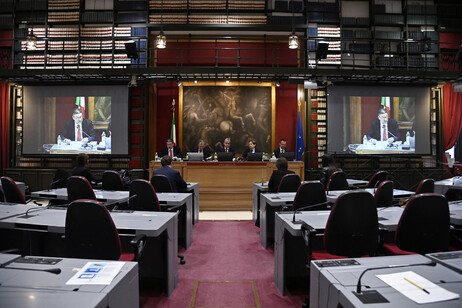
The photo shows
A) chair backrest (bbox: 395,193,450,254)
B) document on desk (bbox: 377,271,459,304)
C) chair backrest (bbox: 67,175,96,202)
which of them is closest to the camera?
document on desk (bbox: 377,271,459,304)

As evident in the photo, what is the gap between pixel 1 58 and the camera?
29.3 feet

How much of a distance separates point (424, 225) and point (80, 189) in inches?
133

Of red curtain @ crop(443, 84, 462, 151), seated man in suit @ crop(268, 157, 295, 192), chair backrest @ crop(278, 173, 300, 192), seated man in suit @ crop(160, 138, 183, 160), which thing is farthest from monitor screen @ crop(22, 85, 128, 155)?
red curtain @ crop(443, 84, 462, 151)

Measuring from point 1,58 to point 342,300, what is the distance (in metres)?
11.2

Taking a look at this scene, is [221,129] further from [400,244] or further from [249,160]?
[400,244]

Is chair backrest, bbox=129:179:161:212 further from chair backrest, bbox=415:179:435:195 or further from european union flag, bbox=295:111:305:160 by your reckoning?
european union flag, bbox=295:111:305:160

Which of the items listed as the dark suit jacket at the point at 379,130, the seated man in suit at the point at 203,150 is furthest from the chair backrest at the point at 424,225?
the dark suit jacket at the point at 379,130

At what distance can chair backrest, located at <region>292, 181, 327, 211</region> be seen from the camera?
323cm

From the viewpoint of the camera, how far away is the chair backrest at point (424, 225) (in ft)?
6.96

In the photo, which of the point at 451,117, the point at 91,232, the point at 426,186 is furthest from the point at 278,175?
the point at 451,117

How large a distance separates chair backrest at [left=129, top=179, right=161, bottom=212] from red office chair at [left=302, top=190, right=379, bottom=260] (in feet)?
5.72

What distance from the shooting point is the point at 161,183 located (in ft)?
13.7

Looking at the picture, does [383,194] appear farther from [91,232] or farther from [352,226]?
[91,232]

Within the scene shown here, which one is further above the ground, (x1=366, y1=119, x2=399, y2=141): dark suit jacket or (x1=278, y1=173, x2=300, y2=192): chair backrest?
(x1=366, y1=119, x2=399, y2=141): dark suit jacket
